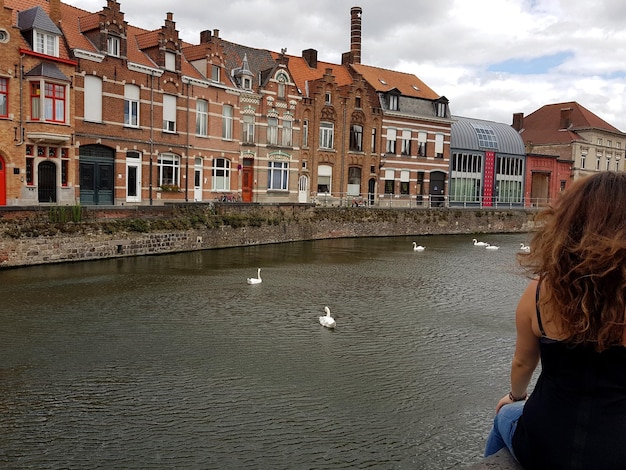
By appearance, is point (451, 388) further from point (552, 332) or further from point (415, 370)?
point (552, 332)

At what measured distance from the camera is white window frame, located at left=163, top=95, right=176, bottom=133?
28797 mm

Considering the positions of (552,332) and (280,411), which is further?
(280,411)

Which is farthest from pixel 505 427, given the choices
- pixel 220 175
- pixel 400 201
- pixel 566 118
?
pixel 566 118

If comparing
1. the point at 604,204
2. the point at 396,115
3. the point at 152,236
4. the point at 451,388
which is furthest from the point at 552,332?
the point at 396,115

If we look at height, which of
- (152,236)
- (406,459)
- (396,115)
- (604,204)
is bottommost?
(406,459)

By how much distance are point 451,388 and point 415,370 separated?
2.91ft

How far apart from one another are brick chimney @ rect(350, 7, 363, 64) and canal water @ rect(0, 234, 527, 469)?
28344 mm

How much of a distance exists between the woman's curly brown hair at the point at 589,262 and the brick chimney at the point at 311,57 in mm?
39117

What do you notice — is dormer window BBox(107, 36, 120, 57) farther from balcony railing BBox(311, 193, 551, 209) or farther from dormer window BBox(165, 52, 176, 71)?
balcony railing BBox(311, 193, 551, 209)

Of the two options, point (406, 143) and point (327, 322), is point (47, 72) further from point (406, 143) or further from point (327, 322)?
point (406, 143)

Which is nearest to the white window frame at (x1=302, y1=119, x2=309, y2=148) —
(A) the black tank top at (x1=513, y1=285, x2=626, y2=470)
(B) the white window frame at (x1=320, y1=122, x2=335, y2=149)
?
(B) the white window frame at (x1=320, y1=122, x2=335, y2=149)

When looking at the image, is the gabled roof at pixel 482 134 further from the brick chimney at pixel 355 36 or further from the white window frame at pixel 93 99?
the white window frame at pixel 93 99

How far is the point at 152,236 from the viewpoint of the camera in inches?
891

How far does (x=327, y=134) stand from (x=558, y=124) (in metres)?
28.3
